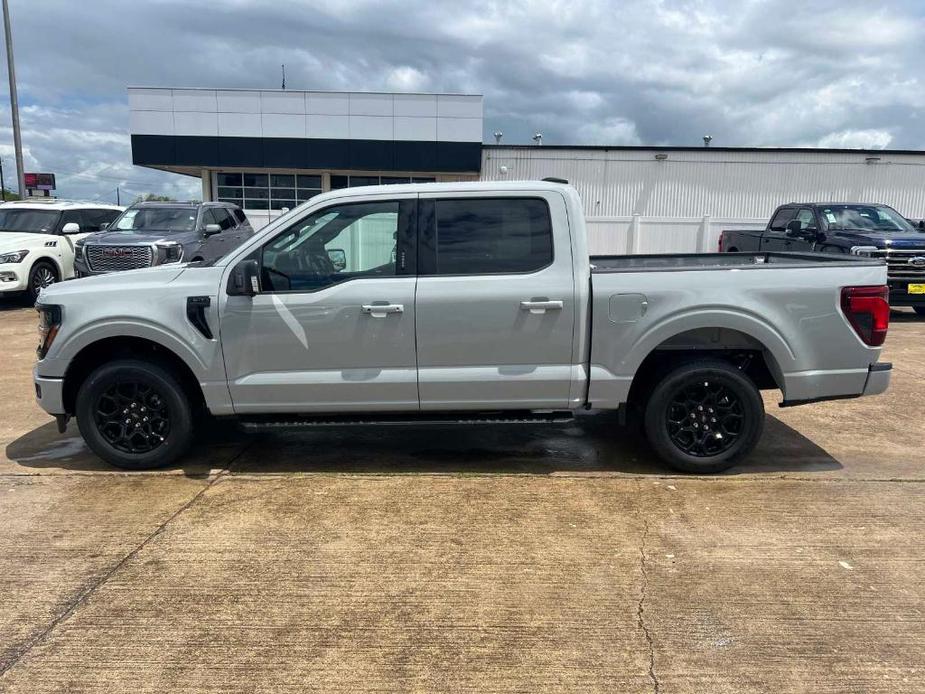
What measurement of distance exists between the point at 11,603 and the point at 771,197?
26389 mm

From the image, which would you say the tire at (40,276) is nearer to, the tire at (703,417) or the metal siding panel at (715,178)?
the tire at (703,417)

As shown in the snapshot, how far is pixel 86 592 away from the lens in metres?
3.42

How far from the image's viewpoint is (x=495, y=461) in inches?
205

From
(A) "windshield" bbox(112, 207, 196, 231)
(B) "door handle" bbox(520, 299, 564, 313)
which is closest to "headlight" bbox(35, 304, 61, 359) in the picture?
(B) "door handle" bbox(520, 299, 564, 313)

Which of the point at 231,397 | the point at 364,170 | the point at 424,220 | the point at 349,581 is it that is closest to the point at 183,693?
the point at 349,581

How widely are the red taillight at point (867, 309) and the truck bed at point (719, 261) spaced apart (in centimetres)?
20

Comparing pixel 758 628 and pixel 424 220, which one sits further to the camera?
pixel 424 220

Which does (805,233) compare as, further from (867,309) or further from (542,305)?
(542,305)

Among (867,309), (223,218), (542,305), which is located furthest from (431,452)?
(223,218)

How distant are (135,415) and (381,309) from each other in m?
1.93

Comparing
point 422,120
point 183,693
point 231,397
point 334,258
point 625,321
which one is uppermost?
point 422,120

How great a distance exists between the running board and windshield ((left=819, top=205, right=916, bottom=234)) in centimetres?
1017

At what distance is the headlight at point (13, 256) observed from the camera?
13.0 m

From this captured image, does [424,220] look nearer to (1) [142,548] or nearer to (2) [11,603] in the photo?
(1) [142,548]
